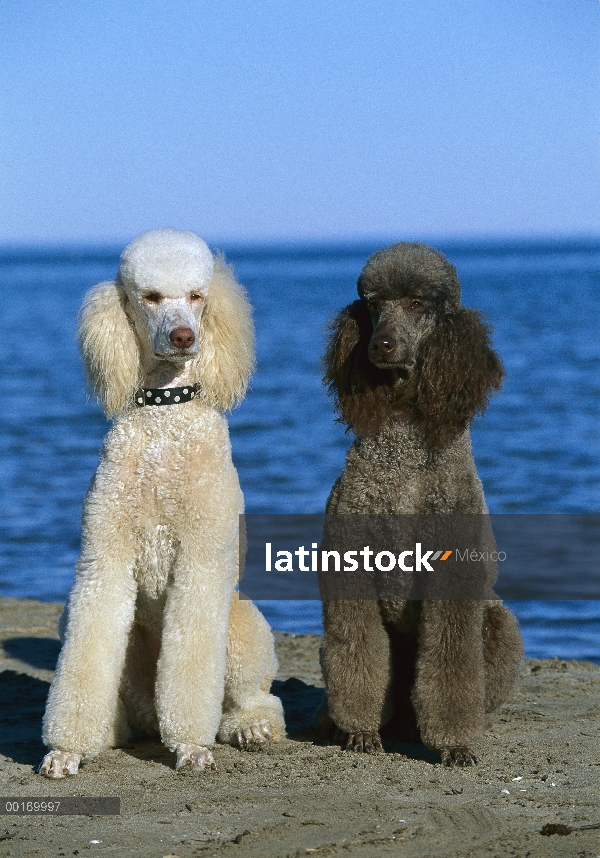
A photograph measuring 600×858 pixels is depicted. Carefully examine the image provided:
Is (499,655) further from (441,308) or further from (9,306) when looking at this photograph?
(9,306)

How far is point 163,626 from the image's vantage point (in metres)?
4.03

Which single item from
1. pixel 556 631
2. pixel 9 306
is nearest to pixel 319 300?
pixel 9 306

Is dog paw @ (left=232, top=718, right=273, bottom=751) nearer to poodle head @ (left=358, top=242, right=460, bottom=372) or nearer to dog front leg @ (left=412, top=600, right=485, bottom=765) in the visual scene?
dog front leg @ (left=412, top=600, right=485, bottom=765)

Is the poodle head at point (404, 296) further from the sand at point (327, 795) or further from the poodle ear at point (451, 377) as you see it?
the sand at point (327, 795)

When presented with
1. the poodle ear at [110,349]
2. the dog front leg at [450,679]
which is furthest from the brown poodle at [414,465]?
the poodle ear at [110,349]

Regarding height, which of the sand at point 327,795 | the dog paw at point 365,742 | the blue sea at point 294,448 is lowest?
the sand at point 327,795

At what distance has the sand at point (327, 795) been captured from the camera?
10.6 ft

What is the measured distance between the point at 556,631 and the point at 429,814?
3.08 m

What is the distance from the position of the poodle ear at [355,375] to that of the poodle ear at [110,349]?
0.70m

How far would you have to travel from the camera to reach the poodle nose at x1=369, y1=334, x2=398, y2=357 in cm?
392

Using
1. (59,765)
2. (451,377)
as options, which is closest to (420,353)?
(451,377)

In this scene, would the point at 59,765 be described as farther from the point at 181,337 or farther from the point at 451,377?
the point at 451,377

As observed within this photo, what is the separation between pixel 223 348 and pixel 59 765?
1462 millimetres

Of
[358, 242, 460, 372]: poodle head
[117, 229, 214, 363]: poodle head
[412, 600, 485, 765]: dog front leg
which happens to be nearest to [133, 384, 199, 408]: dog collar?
[117, 229, 214, 363]: poodle head
